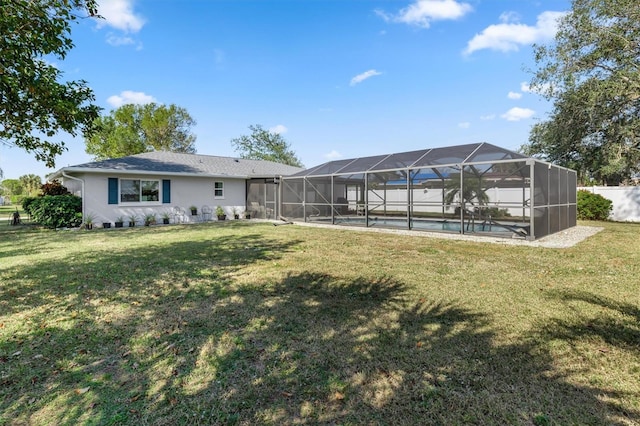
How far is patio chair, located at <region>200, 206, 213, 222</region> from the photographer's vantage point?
16.0 metres

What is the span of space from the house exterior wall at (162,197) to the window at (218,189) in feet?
0.39

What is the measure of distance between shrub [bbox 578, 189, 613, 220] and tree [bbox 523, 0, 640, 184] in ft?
5.74

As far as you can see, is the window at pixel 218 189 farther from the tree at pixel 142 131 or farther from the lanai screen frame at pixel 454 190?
the tree at pixel 142 131

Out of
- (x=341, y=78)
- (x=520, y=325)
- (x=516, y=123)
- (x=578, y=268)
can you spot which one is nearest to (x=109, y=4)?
(x=520, y=325)

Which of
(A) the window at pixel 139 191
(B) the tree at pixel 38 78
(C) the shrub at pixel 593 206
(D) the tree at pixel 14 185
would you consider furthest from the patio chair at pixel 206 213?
(D) the tree at pixel 14 185

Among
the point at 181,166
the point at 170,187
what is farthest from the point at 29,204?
the point at 181,166

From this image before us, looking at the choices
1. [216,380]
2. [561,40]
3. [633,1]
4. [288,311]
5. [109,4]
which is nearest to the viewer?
[216,380]

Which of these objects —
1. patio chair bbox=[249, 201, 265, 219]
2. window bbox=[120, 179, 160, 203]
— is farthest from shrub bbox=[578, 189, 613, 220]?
window bbox=[120, 179, 160, 203]

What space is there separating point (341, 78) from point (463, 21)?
7882mm

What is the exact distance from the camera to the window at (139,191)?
13.8 meters

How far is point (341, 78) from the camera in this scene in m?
18.5

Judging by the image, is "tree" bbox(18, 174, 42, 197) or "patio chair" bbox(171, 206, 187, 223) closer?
"patio chair" bbox(171, 206, 187, 223)

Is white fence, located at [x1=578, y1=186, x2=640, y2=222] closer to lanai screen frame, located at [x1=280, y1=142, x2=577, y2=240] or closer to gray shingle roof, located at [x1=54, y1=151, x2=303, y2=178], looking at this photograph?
lanai screen frame, located at [x1=280, y1=142, x2=577, y2=240]

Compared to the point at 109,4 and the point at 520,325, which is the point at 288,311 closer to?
the point at 520,325
